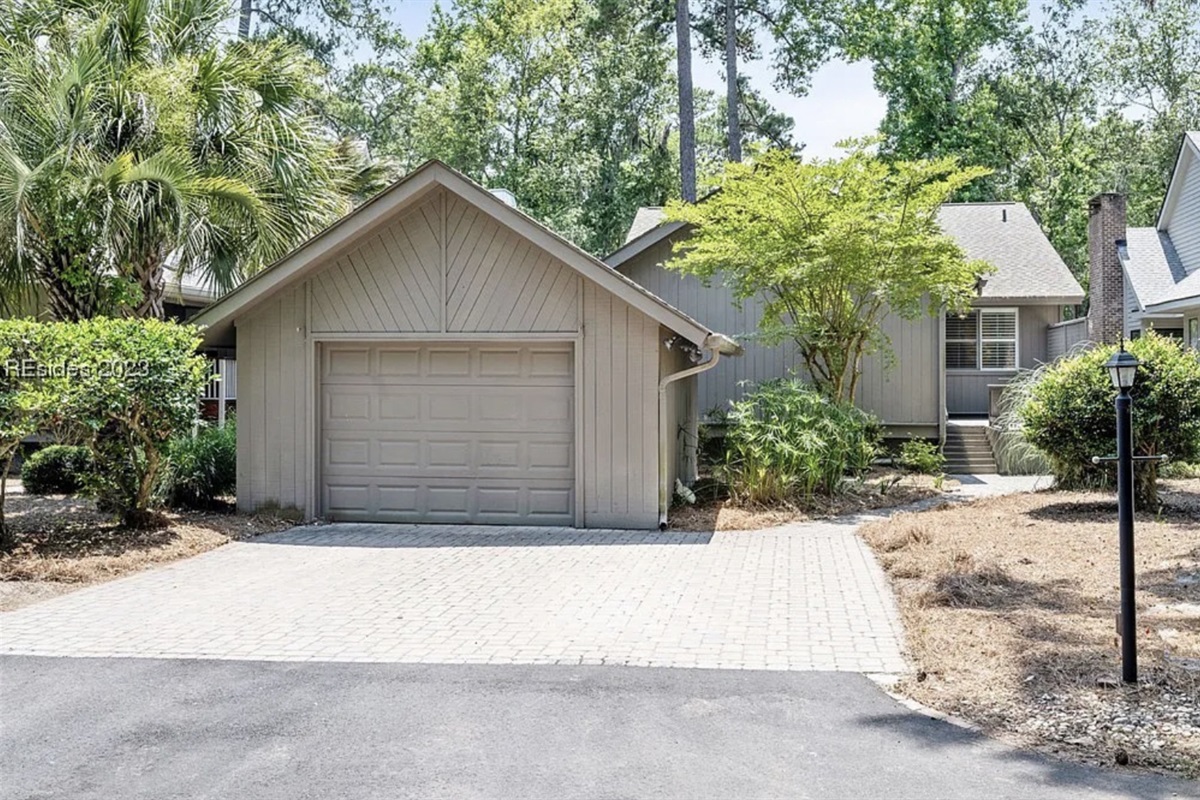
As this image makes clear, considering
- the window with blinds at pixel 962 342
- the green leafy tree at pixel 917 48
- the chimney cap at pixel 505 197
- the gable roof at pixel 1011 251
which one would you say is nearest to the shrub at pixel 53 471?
the chimney cap at pixel 505 197

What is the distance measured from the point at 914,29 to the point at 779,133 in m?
5.30

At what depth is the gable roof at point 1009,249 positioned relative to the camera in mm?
20016

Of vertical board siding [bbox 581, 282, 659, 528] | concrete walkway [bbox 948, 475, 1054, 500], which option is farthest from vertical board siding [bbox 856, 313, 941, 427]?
vertical board siding [bbox 581, 282, 659, 528]

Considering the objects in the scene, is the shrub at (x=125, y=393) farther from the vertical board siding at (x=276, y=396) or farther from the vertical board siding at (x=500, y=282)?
the vertical board siding at (x=500, y=282)

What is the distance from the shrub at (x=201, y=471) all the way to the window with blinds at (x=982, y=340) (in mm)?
15262

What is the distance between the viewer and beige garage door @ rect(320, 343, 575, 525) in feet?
36.7

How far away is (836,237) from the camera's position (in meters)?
13.1

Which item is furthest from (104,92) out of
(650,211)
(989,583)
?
(650,211)

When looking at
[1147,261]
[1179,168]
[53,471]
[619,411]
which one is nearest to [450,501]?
[619,411]

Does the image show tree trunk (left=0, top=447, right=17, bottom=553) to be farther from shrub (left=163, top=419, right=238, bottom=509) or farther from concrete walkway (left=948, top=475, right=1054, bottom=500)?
concrete walkway (left=948, top=475, right=1054, bottom=500)

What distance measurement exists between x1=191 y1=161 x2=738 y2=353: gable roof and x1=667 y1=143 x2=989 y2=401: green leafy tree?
3.46 metres

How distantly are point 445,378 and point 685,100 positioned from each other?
15.6 meters

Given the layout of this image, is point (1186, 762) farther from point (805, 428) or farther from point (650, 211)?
point (650, 211)

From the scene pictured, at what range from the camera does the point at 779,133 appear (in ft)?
107
